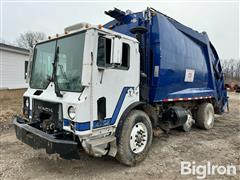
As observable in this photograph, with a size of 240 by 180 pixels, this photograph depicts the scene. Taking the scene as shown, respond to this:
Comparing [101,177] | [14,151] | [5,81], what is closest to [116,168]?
[101,177]

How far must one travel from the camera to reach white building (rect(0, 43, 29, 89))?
14.9 metres

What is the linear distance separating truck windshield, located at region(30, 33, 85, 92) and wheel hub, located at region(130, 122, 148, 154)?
1.44 m

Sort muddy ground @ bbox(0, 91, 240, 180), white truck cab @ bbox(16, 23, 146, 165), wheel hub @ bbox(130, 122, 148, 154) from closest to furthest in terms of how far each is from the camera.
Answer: white truck cab @ bbox(16, 23, 146, 165) < muddy ground @ bbox(0, 91, 240, 180) < wheel hub @ bbox(130, 122, 148, 154)

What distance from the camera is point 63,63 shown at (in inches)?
141

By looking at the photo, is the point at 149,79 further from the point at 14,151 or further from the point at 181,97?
the point at 14,151

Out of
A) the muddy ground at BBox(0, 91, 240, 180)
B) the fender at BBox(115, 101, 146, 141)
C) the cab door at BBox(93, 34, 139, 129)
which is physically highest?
the cab door at BBox(93, 34, 139, 129)

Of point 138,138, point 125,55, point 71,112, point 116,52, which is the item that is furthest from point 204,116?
point 71,112

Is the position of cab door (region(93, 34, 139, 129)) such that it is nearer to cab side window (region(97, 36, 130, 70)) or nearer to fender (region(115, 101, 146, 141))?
cab side window (region(97, 36, 130, 70))

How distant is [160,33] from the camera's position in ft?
15.2

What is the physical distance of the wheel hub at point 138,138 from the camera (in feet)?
12.8

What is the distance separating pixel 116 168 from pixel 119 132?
0.73 meters

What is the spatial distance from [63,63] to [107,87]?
2.95ft

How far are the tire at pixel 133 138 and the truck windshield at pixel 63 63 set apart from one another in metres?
1.17

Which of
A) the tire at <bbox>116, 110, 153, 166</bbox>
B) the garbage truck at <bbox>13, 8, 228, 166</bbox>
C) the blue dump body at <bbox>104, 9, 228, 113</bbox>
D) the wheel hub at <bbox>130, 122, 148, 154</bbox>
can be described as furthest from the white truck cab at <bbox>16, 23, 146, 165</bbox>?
the blue dump body at <bbox>104, 9, 228, 113</bbox>
